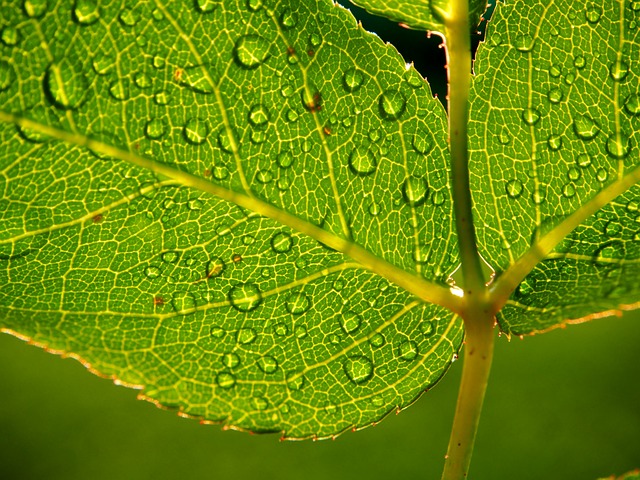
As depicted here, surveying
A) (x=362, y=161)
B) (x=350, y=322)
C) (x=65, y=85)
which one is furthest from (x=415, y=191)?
(x=65, y=85)

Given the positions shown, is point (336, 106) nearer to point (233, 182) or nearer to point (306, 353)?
point (233, 182)

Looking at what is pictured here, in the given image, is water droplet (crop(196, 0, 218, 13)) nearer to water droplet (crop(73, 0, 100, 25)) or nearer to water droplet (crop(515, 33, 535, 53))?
water droplet (crop(73, 0, 100, 25))

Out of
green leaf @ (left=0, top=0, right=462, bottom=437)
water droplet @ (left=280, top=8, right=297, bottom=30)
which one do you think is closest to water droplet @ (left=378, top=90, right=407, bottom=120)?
green leaf @ (left=0, top=0, right=462, bottom=437)

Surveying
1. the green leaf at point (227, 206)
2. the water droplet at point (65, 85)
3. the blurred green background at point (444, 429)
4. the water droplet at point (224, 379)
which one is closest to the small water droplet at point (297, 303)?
the green leaf at point (227, 206)

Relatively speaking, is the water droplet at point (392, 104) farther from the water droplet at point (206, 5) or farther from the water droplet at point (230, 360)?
the water droplet at point (230, 360)

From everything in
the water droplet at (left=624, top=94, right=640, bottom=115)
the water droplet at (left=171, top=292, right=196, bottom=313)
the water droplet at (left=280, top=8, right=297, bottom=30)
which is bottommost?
the water droplet at (left=171, top=292, right=196, bottom=313)
